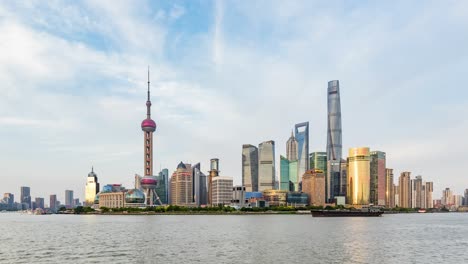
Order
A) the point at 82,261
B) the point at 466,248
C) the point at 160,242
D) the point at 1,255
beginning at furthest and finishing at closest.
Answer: the point at 160,242 → the point at 466,248 → the point at 1,255 → the point at 82,261

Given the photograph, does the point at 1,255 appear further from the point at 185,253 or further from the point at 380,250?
the point at 380,250

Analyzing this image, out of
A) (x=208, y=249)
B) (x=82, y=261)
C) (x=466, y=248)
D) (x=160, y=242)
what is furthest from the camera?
(x=160, y=242)

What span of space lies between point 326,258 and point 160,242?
44511 mm

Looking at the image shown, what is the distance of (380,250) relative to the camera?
95.5 metres

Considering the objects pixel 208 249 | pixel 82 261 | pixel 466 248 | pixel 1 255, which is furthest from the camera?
pixel 466 248

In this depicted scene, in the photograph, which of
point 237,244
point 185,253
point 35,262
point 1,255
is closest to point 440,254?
point 237,244

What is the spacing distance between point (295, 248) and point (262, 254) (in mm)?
11726

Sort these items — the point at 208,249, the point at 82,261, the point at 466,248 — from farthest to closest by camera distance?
the point at 466,248 < the point at 208,249 < the point at 82,261

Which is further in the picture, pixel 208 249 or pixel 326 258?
pixel 208 249

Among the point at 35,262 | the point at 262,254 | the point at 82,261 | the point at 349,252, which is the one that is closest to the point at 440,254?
the point at 349,252

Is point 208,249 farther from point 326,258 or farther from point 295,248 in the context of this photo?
point 326,258

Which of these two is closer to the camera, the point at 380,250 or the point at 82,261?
the point at 82,261

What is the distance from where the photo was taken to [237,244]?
10481 centimetres

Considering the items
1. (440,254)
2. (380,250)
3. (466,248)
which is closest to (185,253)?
(380,250)
